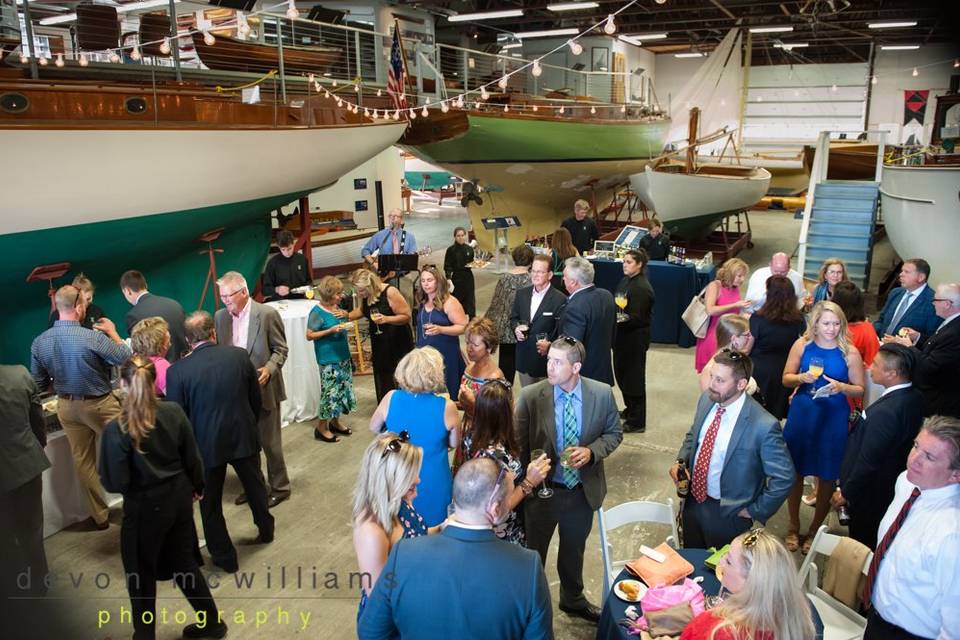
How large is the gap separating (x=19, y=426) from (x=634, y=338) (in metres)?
4.08

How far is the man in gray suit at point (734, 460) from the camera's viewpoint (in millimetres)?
2760

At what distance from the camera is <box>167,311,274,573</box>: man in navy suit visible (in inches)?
134

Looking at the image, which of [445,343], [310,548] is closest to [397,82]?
[445,343]

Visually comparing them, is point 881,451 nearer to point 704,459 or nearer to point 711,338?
point 704,459

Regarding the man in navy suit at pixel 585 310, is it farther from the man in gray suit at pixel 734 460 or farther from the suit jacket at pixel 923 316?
the suit jacket at pixel 923 316

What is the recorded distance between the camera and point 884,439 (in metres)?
3.03

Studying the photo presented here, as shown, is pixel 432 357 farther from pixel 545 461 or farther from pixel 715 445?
pixel 715 445

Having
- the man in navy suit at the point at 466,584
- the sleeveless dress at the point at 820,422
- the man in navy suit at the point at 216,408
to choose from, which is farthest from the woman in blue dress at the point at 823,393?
the man in navy suit at the point at 216,408

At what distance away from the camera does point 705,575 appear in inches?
99.7

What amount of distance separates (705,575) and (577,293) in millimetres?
2147

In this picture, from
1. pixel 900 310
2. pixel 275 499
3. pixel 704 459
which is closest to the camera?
pixel 704 459

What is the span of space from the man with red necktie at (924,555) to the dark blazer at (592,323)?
6.60ft

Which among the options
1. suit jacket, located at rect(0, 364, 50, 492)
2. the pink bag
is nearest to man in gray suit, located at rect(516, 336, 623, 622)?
the pink bag

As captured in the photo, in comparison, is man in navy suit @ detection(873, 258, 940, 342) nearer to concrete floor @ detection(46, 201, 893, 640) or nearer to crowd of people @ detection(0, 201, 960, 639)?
crowd of people @ detection(0, 201, 960, 639)
